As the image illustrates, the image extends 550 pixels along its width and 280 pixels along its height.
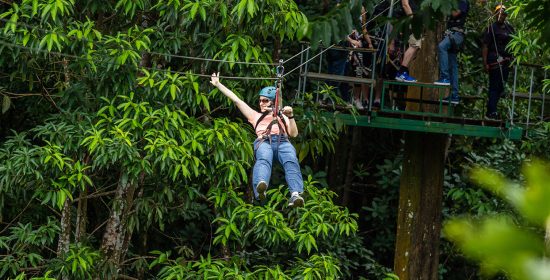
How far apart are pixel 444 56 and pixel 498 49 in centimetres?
52

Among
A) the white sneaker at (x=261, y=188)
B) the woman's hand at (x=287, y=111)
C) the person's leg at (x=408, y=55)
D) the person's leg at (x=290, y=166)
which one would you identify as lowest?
the white sneaker at (x=261, y=188)

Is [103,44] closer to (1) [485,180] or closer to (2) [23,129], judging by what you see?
(2) [23,129]

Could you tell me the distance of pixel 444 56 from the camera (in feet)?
30.3

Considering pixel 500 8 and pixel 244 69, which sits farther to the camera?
pixel 500 8

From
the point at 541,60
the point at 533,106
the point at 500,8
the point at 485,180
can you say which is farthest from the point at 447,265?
the point at 485,180

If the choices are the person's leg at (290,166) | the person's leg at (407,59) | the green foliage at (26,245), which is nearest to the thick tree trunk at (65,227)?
the green foliage at (26,245)

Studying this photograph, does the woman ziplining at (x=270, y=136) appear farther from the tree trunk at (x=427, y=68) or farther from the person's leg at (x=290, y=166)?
the tree trunk at (x=427, y=68)

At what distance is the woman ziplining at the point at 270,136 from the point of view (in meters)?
7.30

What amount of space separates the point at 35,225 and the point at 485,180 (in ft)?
28.6

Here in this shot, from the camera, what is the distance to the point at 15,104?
1038 cm

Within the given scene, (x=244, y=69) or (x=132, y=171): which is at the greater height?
(x=244, y=69)

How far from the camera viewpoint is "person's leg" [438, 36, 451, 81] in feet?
30.2

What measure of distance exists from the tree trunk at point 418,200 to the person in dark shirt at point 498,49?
1.05m

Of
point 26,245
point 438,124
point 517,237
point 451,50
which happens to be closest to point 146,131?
point 26,245
